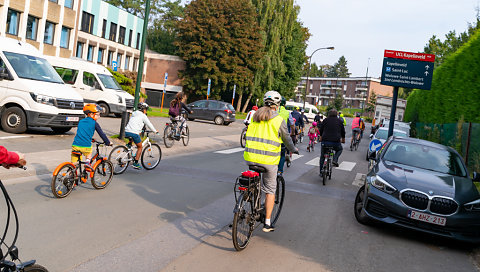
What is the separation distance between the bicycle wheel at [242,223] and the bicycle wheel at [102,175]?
3647 mm

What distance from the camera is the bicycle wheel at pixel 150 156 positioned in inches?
418

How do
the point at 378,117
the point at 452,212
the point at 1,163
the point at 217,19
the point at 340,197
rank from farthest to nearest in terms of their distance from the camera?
the point at 217,19
the point at 378,117
the point at 340,197
the point at 452,212
the point at 1,163

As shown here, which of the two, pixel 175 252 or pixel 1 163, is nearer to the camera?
pixel 1 163

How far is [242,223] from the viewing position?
5203 mm

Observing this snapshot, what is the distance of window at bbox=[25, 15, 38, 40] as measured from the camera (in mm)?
35625

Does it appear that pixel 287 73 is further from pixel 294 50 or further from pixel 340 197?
pixel 340 197

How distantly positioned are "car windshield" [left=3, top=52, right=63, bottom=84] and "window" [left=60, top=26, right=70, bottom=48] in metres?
27.3

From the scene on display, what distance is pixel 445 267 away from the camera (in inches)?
217

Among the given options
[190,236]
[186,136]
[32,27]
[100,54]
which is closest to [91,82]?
[186,136]

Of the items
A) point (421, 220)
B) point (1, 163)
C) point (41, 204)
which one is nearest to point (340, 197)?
point (421, 220)

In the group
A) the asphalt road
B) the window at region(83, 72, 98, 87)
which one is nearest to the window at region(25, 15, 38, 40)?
the window at region(83, 72, 98, 87)

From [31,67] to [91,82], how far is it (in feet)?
27.6

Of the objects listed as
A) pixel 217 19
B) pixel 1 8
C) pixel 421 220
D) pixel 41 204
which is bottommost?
pixel 41 204

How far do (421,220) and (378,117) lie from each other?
37.8 meters
